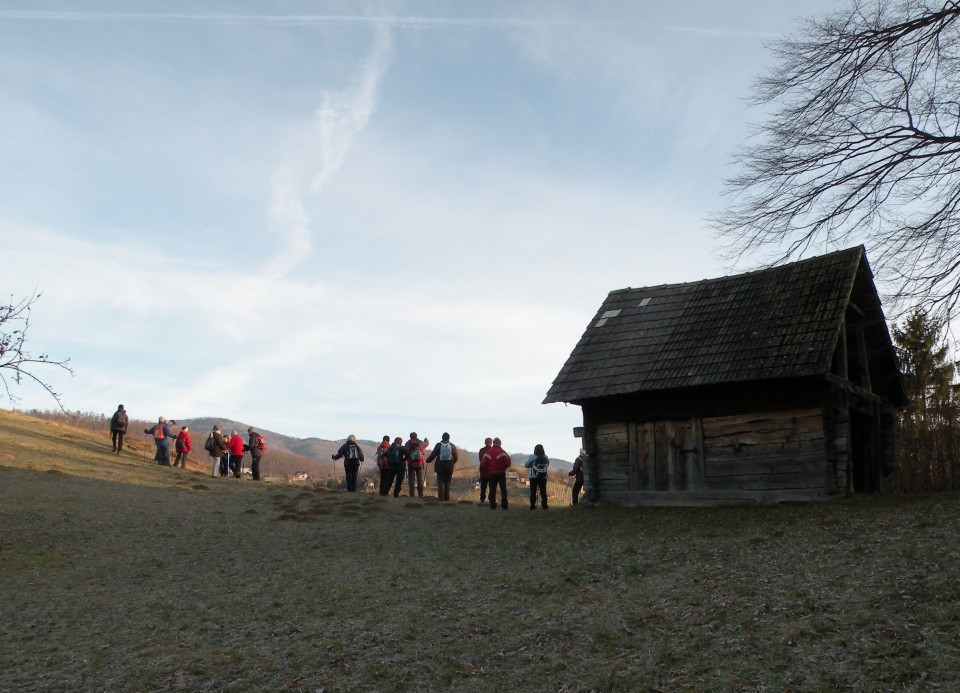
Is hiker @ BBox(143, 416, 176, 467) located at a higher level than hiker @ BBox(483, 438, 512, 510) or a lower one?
higher

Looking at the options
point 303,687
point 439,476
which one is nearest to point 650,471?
point 439,476

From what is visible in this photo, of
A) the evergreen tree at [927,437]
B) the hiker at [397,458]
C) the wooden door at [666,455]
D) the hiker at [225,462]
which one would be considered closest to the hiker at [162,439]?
the hiker at [225,462]

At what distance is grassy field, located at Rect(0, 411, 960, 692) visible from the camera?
7.51 meters

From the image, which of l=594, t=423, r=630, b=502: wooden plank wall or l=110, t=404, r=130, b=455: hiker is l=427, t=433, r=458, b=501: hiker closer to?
l=594, t=423, r=630, b=502: wooden plank wall

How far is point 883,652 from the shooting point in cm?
694

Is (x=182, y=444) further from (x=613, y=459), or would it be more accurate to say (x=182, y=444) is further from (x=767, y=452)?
(x=767, y=452)

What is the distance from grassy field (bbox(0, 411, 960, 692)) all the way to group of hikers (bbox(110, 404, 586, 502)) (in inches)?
71.6

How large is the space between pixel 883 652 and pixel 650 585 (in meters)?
4.10

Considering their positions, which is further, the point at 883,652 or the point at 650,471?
the point at 650,471

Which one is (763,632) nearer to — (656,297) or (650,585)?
(650,585)

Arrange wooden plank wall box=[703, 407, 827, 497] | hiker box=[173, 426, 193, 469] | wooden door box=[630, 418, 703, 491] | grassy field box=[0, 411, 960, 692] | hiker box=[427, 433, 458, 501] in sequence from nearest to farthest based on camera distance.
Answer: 1. grassy field box=[0, 411, 960, 692]
2. wooden plank wall box=[703, 407, 827, 497]
3. wooden door box=[630, 418, 703, 491]
4. hiker box=[427, 433, 458, 501]
5. hiker box=[173, 426, 193, 469]

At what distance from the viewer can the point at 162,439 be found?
30.0 meters

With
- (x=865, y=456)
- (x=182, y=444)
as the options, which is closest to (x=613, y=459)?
(x=865, y=456)

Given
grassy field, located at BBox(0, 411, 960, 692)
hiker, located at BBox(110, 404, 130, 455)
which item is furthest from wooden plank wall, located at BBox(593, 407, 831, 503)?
hiker, located at BBox(110, 404, 130, 455)
